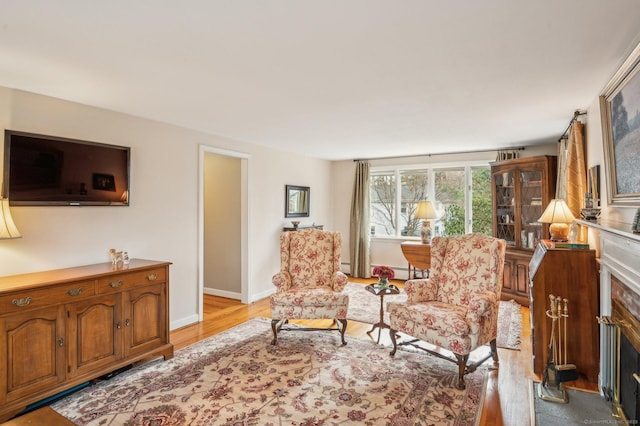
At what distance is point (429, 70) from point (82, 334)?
3128 millimetres

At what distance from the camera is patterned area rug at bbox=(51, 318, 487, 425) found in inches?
86.5

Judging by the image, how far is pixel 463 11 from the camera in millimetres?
1609

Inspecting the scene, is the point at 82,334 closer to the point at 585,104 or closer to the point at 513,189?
the point at 585,104

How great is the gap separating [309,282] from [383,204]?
3297mm

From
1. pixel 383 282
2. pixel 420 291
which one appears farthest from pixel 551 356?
pixel 383 282

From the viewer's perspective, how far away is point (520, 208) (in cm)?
486

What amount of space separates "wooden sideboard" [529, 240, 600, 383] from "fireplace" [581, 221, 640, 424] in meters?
0.10

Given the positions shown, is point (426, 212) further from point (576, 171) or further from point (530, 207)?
point (576, 171)

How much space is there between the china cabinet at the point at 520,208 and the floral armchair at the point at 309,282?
2.70 m

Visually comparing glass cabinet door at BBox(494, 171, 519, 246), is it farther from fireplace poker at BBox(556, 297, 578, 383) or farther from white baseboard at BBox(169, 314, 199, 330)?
white baseboard at BBox(169, 314, 199, 330)

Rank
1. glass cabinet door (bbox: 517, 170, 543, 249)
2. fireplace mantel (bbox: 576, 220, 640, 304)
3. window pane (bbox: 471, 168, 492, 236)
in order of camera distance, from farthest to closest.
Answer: window pane (bbox: 471, 168, 492, 236) → glass cabinet door (bbox: 517, 170, 543, 249) → fireplace mantel (bbox: 576, 220, 640, 304)

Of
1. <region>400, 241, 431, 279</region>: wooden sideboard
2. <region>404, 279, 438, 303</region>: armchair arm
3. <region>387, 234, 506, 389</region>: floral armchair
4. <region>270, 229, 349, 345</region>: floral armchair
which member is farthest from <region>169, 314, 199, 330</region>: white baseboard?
<region>400, 241, 431, 279</region>: wooden sideboard

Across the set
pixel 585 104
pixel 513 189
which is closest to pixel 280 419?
pixel 585 104

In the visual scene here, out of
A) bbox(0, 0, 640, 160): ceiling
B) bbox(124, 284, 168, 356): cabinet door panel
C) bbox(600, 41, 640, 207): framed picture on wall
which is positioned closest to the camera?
bbox(0, 0, 640, 160): ceiling
